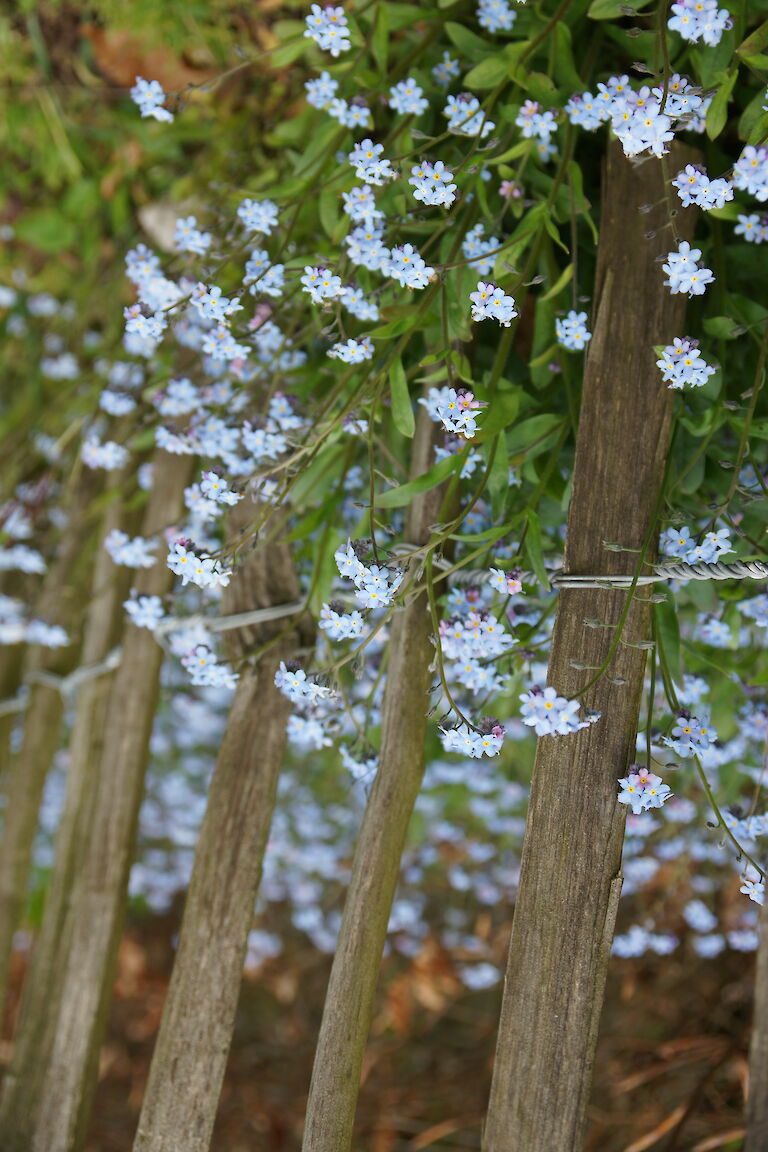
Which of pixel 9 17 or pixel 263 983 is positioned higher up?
pixel 9 17

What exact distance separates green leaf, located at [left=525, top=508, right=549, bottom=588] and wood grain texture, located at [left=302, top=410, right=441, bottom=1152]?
161 mm

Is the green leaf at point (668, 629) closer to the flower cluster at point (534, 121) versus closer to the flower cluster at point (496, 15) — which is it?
the flower cluster at point (534, 121)

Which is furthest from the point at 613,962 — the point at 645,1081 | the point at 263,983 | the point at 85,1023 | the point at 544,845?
the point at 544,845

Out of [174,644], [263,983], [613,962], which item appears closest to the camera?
[174,644]

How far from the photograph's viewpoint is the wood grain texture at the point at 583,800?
3.50 feet

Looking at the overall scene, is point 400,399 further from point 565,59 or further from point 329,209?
point 565,59

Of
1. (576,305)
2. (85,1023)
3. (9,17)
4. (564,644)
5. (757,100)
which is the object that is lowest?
(85,1023)

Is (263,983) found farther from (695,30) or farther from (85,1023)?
(695,30)

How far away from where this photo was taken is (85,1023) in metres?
1.60

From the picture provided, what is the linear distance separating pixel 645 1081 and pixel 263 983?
1.17m

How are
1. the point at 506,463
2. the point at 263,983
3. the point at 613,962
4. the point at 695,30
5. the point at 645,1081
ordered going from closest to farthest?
the point at 695,30 < the point at 506,463 < the point at 645,1081 < the point at 613,962 < the point at 263,983

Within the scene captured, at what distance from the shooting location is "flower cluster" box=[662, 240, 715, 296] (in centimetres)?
108

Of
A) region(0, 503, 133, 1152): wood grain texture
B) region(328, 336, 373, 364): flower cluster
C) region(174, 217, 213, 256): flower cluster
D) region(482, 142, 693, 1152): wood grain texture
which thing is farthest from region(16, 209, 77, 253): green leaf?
region(482, 142, 693, 1152): wood grain texture

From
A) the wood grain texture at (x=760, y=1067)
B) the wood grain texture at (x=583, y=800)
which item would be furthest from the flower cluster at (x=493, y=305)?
the wood grain texture at (x=760, y=1067)
